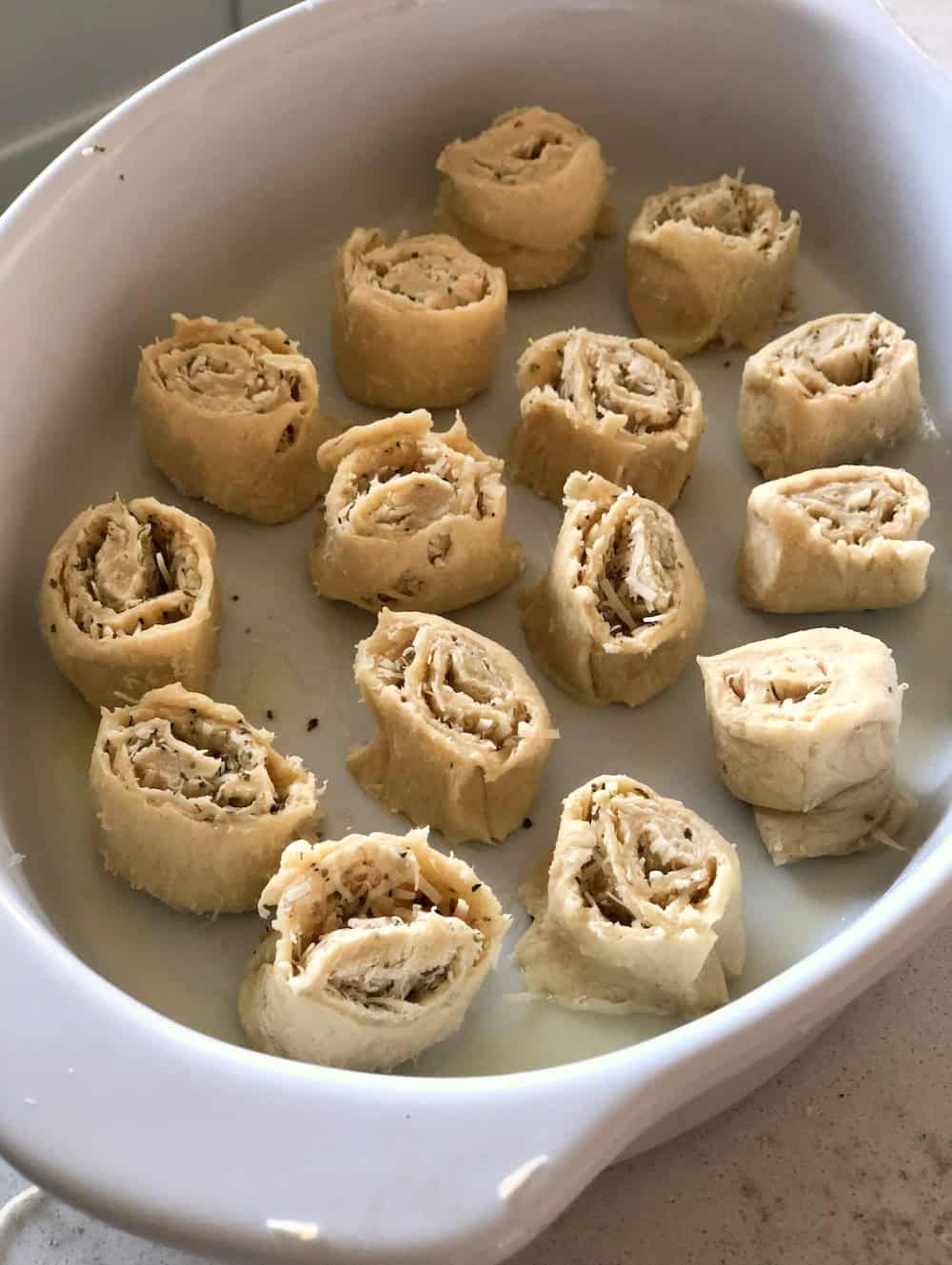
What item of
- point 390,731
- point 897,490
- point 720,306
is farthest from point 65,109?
point 897,490

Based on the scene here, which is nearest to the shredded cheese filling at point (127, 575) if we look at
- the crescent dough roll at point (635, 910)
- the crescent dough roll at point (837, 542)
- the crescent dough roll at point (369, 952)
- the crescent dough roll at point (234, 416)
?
the crescent dough roll at point (234, 416)

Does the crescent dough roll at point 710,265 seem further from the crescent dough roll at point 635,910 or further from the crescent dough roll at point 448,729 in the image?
the crescent dough roll at point 635,910

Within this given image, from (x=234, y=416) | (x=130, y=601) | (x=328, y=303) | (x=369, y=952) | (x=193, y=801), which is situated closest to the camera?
(x=369, y=952)

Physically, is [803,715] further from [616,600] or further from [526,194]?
[526,194]

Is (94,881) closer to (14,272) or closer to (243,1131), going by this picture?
(243,1131)

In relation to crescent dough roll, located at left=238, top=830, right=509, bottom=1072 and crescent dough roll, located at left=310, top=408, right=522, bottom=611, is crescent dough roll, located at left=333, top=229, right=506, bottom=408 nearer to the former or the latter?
crescent dough roll, located at left=310, top=408, right=522, bottom=611

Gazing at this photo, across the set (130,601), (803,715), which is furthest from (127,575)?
(803,715)
